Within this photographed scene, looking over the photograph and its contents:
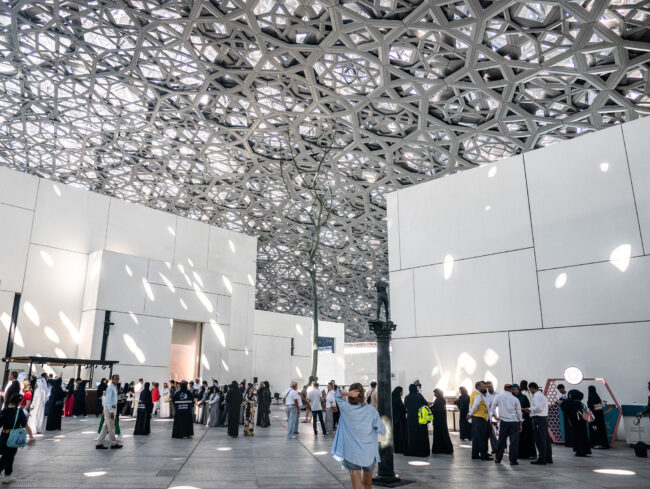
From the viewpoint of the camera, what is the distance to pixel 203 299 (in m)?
25.8

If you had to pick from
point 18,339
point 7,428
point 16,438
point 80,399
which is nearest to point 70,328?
point 18,339

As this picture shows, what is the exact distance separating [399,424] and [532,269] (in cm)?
618

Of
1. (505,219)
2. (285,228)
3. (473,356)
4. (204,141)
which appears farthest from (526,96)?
(285,228)

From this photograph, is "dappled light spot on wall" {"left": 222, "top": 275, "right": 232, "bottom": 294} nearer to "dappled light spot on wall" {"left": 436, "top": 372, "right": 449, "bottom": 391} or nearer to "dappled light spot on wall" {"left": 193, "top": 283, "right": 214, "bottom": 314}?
"dappled light spot on wall" {"left": 193, "top": 283, "right": 214, "bottom": 314}

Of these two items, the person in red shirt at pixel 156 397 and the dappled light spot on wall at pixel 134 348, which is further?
the dappled light spot on wall at pixel 134 348

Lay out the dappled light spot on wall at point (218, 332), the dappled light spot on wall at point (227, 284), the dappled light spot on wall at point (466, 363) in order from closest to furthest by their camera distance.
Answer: the dappled light spot on wall at point (466, 363), the dappled light spot on wall at point (218, 332), the dappled light spot on wall at point (227, 284)

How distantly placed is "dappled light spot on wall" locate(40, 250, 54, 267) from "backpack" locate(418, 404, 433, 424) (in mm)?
19039

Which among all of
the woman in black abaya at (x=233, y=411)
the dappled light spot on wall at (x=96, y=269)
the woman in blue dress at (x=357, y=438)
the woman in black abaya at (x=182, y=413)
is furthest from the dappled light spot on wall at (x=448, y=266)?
the dappled light spot on wall at (x=96, y=269)

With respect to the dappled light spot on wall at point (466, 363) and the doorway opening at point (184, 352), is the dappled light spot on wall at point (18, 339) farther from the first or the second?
the dappled light spot on wall at point (466, 363)

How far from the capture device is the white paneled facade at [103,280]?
20.5 meters

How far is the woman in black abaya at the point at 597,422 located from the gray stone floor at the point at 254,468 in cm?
40

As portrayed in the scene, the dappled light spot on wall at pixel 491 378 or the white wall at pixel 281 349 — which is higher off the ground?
the white wall at pixel 281 349

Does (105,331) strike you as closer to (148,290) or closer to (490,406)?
(148,290)

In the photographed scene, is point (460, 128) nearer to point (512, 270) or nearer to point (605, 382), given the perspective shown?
point (512, 270)
